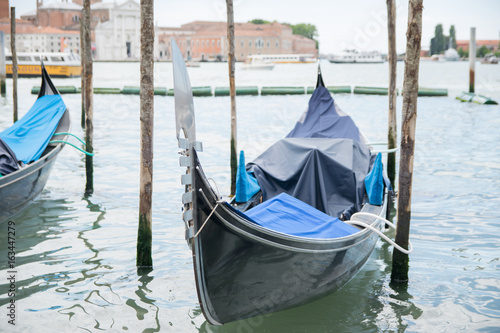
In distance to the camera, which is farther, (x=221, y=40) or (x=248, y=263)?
(x=221, y=40)

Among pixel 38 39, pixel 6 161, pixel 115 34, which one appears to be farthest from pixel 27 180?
pixel 115 34

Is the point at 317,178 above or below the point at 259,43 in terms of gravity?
below

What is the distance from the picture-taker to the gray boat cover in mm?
4312

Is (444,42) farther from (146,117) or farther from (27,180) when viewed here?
(146,117)

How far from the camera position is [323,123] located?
6125 millimetres

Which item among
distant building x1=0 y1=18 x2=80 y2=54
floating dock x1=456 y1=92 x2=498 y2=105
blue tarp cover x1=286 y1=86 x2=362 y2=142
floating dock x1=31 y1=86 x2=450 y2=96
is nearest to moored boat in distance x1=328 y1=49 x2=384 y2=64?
distant building x1=0 y1=18 x2=80 y2=54

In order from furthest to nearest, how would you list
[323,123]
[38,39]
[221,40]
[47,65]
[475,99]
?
1. [221,40]
2. [38,39]
3. [47,65]
4. [475,99]
5. [323,123]

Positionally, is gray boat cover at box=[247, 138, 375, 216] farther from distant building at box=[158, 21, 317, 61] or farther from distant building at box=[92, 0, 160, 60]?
distant building at box=[158, 21, 317, 61]

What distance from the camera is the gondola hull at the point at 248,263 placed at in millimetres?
2781

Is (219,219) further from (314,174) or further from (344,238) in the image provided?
(314,174)

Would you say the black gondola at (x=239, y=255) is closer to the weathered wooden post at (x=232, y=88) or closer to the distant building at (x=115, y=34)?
the weathered wooden post at (x=232, y=88)

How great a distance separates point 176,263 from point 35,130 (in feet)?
9.44

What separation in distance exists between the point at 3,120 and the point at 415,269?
10740mm

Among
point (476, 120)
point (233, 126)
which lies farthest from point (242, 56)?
point (233, 126)
